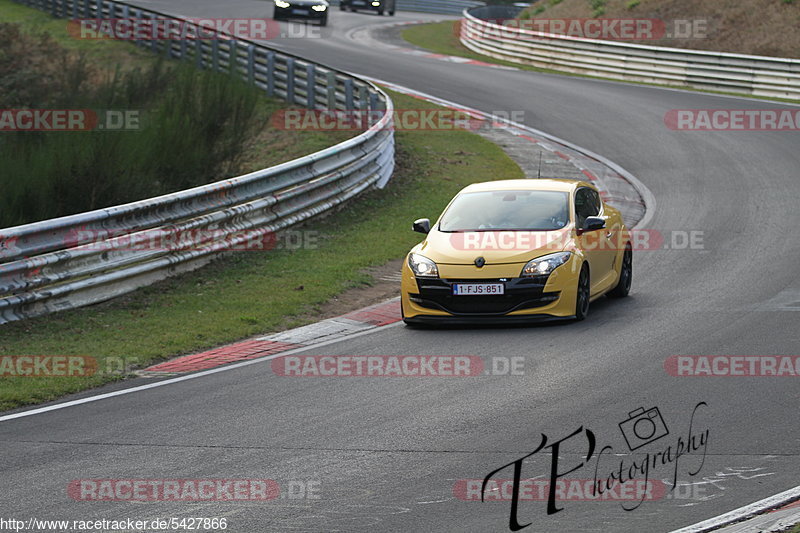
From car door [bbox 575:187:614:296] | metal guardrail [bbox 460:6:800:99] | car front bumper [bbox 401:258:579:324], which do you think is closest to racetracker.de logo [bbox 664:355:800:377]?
car front bumper [bbox 401:258:579:324]

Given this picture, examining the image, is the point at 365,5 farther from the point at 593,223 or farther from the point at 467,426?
the point at 467,426

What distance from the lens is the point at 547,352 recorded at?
436 inches

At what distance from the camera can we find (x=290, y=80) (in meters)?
28.6

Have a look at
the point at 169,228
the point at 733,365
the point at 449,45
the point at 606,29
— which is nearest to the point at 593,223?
the point at 733,365

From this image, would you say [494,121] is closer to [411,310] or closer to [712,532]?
[411,310]

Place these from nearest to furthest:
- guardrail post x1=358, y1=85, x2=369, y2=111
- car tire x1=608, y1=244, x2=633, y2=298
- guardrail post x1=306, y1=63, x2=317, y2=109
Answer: car tire x1=608, y1=244, x2=633, y2=298
guardrail post x1=358, y1=85, x2=369, y2=111
guardrail post x1=306, y1=63, x2=317, y2=109

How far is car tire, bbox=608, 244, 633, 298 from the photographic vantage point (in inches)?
547

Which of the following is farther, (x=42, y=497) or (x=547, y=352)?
(x=547, y=352)

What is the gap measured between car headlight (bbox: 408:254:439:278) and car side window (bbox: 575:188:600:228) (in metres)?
1.90

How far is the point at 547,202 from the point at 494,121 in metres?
14.4

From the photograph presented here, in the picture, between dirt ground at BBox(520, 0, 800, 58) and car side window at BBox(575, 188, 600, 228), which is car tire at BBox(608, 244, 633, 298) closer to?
car side window at BBox(575, 188, 600, 228)

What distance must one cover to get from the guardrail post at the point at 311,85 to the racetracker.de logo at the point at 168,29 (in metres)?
4.61

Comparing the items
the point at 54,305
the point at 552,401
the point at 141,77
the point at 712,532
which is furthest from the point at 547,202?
the point at 141,77

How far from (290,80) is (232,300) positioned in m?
15.8
